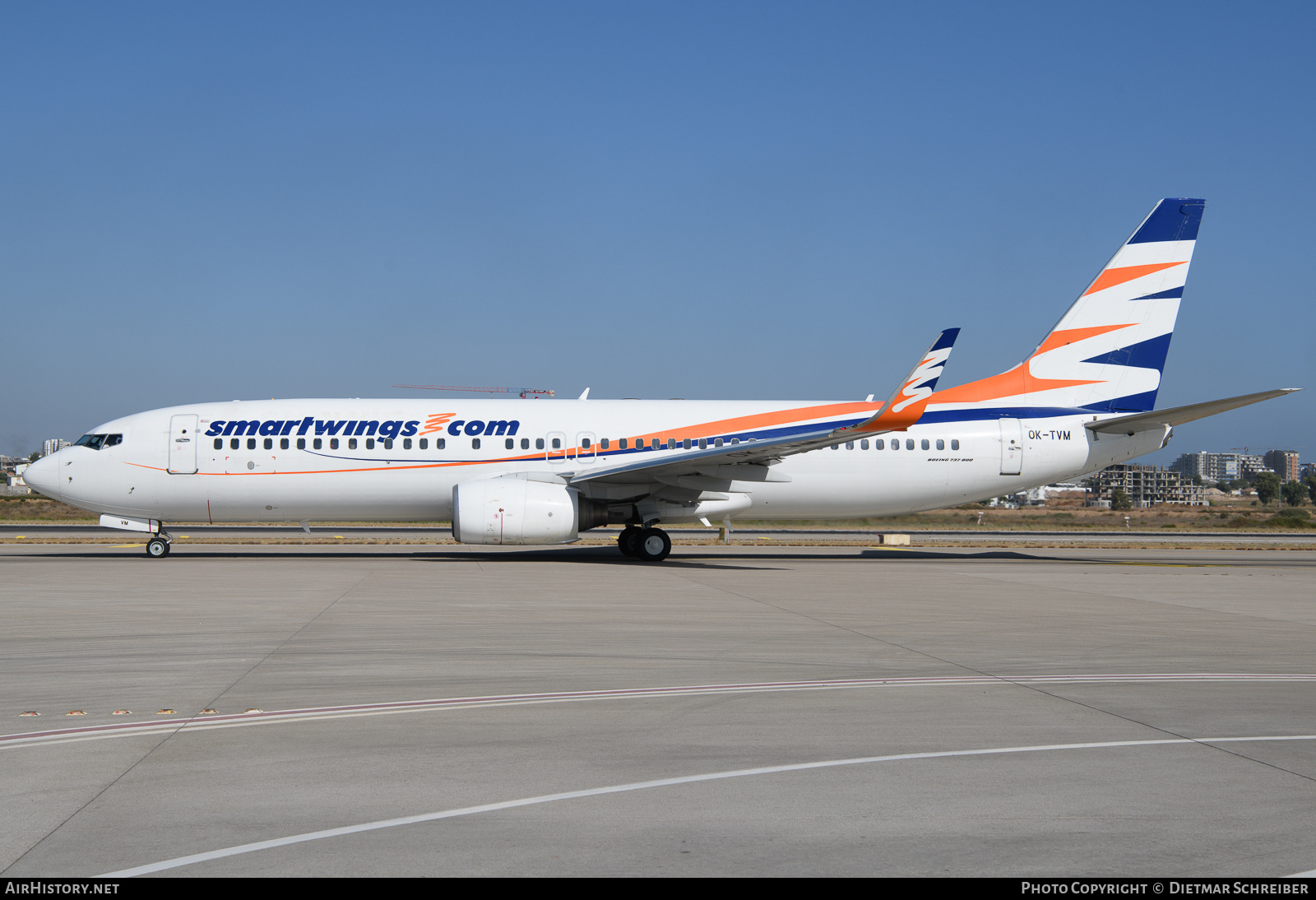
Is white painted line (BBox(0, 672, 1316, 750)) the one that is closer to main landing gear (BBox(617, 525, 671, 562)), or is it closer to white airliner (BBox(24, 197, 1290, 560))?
white airliner (BBox(24, 197, 1290, 560))

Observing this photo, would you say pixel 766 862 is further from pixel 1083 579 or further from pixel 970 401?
pixel 970 401

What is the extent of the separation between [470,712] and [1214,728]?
200 inches

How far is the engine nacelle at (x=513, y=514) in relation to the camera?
21.4m

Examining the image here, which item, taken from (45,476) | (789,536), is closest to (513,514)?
(45,476)

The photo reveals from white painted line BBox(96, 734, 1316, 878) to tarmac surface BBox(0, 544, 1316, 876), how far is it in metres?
0.02

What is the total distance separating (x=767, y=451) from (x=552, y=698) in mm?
14444

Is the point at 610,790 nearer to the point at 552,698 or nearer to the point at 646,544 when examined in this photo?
the point at 552,698

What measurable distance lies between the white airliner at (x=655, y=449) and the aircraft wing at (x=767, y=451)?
6 centimetres

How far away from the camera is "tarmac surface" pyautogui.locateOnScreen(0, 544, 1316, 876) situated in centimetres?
434

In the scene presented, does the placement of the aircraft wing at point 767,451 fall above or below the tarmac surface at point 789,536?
above

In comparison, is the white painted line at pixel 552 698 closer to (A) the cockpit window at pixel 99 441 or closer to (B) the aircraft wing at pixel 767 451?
(B) the aircraft wing at pixel 767 451

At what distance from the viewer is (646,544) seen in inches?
923

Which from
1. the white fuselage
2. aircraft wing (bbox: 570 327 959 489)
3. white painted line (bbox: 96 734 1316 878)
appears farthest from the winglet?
white painted line (bbox: 96 734 1316 878)

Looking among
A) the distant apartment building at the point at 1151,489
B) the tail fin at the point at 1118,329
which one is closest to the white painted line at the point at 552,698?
the tail fin at the point at 1118,329
